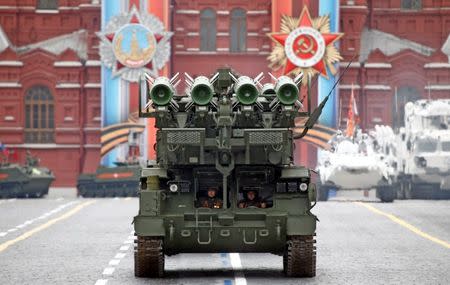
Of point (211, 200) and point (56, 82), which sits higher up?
point (56, 82)

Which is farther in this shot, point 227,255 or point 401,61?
point 401,61

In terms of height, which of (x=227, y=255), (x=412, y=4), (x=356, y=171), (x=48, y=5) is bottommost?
(x=227, y=255)

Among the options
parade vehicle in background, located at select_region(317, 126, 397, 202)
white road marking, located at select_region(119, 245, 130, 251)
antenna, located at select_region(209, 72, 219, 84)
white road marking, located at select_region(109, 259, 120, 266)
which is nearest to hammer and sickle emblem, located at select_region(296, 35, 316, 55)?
parade vehicle in background, located at select_region(317, 126, 397, 202)

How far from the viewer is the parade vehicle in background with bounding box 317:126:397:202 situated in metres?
50.2

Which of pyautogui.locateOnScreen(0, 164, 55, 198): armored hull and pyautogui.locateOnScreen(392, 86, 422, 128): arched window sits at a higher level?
pyautogui.locateOnScreen(392, 86, 422, 128): arched window

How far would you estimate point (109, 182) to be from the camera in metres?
56.4

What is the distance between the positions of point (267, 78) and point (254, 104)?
4850 cm

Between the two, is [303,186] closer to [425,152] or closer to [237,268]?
[237,268]

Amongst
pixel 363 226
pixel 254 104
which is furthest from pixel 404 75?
pixel 254 104

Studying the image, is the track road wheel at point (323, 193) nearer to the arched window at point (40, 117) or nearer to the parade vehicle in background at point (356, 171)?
the parade vehicle in background at point (356, 171)

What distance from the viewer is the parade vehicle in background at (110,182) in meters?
56.4

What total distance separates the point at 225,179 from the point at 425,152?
32998 mm

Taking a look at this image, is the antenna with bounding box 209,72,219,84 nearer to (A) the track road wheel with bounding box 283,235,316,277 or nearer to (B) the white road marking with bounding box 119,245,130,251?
(A) the track road wheel with bounding box 283,235,316,277

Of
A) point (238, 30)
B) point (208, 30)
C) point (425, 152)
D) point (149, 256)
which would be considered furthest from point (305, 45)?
point (149, 256)
